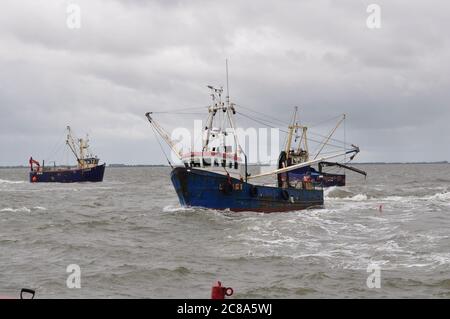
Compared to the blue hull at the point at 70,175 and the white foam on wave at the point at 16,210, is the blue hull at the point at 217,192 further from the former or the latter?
the blue hull at the point at 70,175

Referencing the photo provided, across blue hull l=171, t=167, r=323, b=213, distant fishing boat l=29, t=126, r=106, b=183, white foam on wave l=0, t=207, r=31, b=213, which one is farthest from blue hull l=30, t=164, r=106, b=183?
blue hull l=171, t=167, r=323, b=213

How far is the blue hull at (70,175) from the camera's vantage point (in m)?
121

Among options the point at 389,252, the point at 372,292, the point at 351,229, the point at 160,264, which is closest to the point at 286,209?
the point at 351,229

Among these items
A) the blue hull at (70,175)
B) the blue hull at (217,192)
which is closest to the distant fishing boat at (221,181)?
the blue hull at (217,192)

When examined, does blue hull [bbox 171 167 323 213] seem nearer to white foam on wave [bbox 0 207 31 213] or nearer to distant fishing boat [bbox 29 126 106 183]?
white foam on wave [bbox 0 207 31 213]

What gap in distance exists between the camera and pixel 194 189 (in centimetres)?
4256

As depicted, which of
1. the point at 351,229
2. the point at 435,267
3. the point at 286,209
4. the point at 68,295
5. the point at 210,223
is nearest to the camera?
the point at 68,295

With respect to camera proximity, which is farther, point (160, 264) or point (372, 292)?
point (160, 264)

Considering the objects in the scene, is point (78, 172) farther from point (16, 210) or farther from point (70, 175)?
point (16, 210)

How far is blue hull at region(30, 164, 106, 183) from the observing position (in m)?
121

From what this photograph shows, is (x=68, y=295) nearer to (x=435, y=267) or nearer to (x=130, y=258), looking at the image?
(x=130, y=258)
